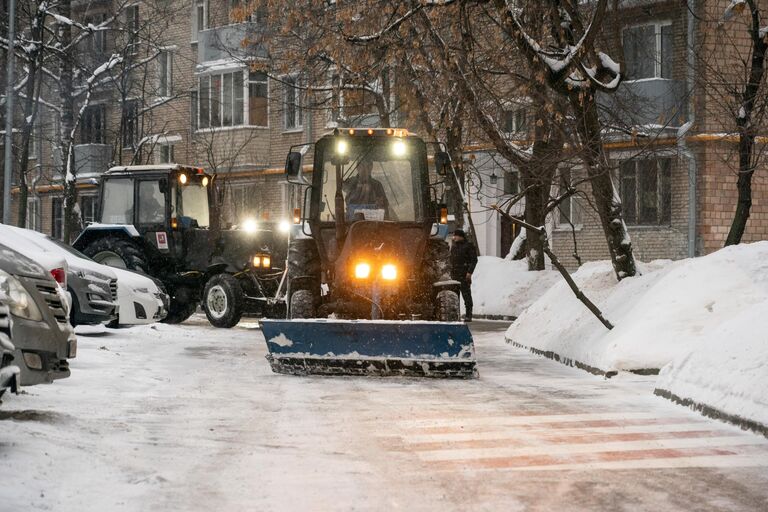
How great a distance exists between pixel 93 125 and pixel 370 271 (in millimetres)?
38745

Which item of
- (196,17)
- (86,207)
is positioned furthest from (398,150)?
(86,207)

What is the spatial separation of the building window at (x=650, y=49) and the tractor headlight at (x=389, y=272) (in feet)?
65.5

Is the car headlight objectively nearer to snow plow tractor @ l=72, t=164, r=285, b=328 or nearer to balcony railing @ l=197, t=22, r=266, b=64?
snow plow tractor @ l=72, t=164, r=285, b=328

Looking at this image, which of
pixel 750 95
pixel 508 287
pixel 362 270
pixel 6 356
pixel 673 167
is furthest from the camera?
pixel 673 167

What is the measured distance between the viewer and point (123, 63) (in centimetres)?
3584

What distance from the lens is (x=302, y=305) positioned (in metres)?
14.7

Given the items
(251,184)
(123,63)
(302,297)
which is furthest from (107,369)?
(251,184)

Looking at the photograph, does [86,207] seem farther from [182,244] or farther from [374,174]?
[374,174]

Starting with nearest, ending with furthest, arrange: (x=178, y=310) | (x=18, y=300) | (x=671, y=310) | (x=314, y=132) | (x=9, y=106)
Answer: (x=18, y=300) < (x=671, y=310) < (x=178, y=310) < (x=9, y=106) < (x=314, y=132)

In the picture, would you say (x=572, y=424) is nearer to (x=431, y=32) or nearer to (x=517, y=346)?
(x=517, y=346)

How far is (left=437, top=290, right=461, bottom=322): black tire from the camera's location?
47.4ft

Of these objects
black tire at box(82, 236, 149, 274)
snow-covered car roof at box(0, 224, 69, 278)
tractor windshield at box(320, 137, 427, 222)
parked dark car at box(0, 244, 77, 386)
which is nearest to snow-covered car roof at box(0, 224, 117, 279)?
snow-covered car roof at box(0, 224, 69, 278)

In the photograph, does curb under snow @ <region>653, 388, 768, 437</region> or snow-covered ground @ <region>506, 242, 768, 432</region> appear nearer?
curb under snow @ <region>653, 388, 768, 437</region>

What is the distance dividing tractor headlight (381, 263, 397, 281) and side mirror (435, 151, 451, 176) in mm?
1227
